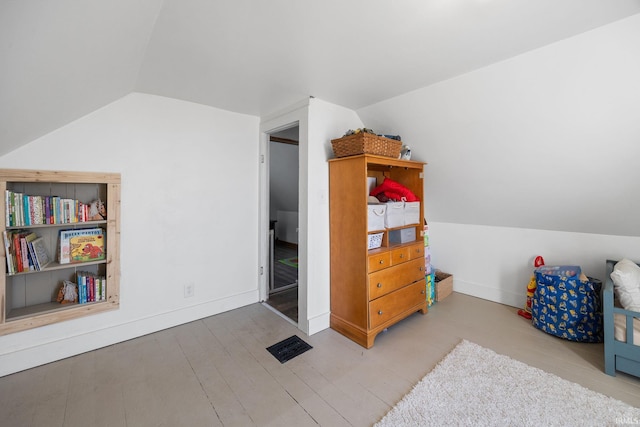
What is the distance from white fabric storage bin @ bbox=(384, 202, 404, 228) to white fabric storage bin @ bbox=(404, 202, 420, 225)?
0.08 metres

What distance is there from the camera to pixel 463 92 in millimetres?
2092

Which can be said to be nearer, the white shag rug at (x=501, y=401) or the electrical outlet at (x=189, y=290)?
the white shag rug at (x=501, y=401)

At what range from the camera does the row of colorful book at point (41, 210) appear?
72.6 inches

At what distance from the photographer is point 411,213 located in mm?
2734

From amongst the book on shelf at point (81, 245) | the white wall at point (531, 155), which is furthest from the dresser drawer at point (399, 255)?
the book on shelf at point (81, 245)

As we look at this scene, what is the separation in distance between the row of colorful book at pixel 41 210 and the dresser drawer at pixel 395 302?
250 centimetres

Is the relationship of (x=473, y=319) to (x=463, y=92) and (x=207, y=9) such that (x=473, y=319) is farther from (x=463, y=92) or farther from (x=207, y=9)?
(x=207, y=9)

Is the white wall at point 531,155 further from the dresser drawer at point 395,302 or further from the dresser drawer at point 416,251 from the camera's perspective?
the dresser drawer at point 395,302

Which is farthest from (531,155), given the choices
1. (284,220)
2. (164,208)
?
(284,220)

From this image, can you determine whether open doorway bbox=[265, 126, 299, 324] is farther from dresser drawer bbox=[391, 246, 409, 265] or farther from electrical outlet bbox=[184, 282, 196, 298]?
dresser drawer bbox=[391, 246, 409, 265]

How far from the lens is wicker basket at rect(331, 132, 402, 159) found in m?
2.18

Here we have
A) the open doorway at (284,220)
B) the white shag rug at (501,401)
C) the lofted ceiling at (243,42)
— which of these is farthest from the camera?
the open doorway at (284,220)

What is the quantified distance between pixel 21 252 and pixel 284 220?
487 centimetres

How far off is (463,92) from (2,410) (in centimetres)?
376
